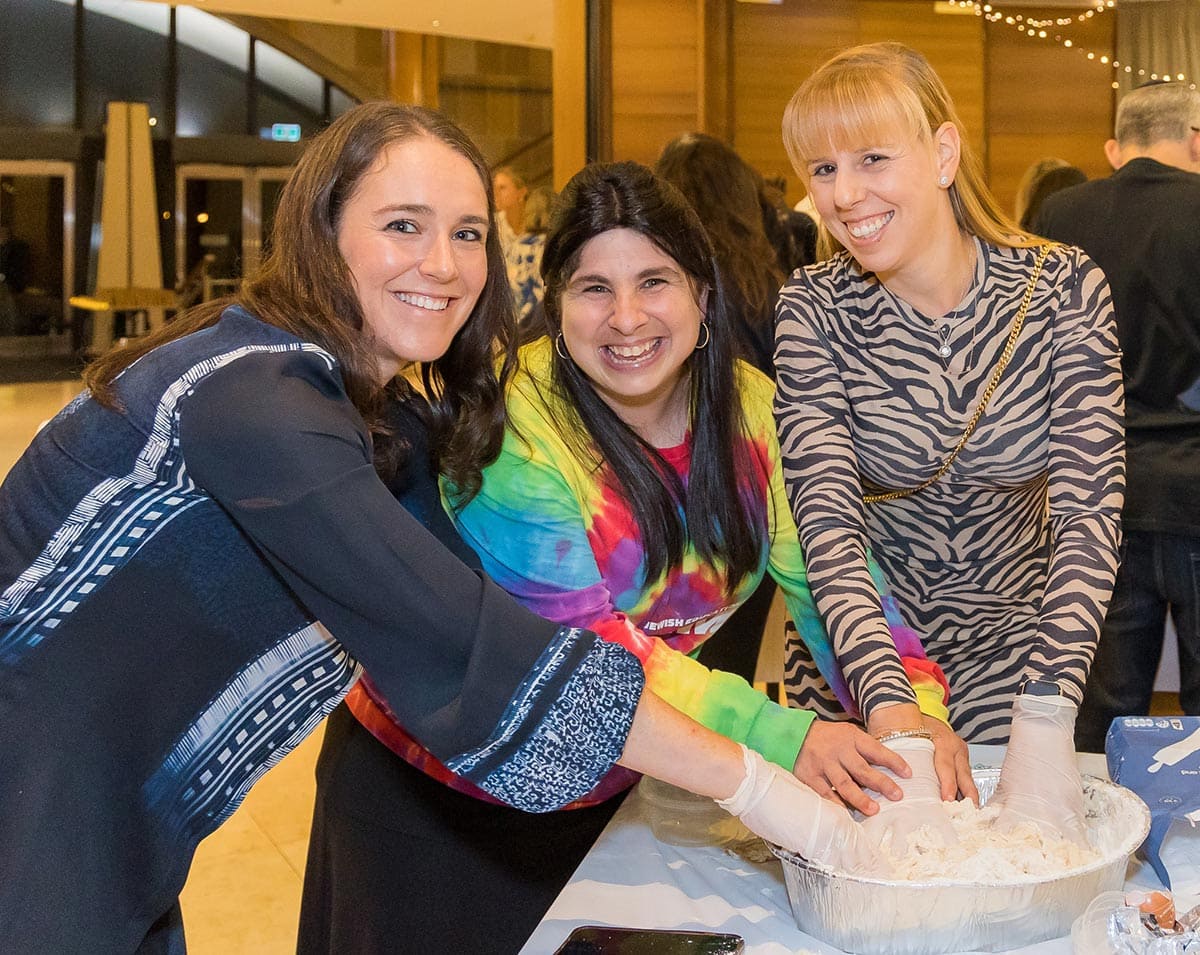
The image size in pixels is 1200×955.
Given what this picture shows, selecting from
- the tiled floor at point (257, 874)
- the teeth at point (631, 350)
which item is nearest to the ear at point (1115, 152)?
the teeth at point (631, 350)

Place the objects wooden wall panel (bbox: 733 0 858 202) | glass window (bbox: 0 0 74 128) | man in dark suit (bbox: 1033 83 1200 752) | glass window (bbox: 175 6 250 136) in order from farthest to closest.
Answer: wooden wall panel (bbox: 733 0 858 202), glass window (bbox: 175 6 250 136), glass window (bbox: 0 0 74 128), man in dark suit (bbox: 1033 83 1200 752)

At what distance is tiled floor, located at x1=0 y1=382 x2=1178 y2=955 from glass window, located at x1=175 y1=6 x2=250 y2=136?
6.56 ft

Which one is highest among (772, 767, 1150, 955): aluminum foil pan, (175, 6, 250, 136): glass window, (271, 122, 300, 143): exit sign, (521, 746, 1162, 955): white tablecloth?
(175, 6, 250, 136): glass window

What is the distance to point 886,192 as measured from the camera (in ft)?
4.94

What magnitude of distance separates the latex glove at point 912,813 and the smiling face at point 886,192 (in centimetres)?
60

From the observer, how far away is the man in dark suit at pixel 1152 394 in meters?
2.50

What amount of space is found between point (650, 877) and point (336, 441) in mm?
557

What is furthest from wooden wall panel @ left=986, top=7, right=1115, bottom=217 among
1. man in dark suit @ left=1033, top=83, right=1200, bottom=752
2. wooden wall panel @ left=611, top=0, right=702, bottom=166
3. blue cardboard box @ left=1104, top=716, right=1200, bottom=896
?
blue cardboard box @ left=1104, top=716, right=1200, bottom=896

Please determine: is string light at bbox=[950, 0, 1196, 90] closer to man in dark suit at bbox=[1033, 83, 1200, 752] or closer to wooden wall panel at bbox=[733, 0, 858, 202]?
wooden wall panel at bbox=[733, 0, 858, 202]

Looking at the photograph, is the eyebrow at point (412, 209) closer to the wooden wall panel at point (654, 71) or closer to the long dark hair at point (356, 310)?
the long dark hair at point (356, 310)

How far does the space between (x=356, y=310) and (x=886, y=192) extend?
642mm

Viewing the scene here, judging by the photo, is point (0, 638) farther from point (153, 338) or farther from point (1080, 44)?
point (1080, 44)

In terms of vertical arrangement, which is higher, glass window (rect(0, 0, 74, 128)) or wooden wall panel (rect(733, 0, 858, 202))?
wooden wall panel (rect(733, 0, 858, 202))

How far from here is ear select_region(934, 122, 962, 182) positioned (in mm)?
1546
